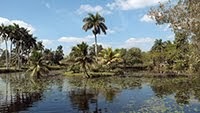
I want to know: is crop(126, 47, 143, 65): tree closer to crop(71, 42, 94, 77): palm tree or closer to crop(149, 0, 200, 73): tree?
crop(71, 42, 94, 77): palm tree

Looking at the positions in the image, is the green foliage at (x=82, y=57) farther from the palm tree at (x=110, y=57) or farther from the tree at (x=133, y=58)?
the tree at (x=133, y=58)

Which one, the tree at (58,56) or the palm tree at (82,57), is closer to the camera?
the palm tree at (82,57)

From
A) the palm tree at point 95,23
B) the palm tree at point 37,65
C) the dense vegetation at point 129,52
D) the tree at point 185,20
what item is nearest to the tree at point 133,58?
the dense vegetation at point 129,52

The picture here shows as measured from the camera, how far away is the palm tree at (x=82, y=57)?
69250mm

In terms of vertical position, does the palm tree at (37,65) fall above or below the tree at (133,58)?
below

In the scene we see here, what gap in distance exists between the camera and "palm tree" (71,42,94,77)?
2726 inches

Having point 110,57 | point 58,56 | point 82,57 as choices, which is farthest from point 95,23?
point 58,56

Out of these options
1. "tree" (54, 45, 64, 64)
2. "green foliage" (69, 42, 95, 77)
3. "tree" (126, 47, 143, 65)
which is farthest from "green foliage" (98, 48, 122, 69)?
"tree" (54, 45, 64, 64)

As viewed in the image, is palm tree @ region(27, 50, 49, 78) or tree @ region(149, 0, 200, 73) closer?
tree @ region(149, 0, 200, 73)

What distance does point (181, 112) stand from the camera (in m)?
27.9

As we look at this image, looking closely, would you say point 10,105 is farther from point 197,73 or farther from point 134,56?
point 134,56

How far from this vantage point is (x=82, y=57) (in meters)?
69.8

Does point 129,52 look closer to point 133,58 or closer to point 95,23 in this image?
point 133,58

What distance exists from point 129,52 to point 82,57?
58105mm
